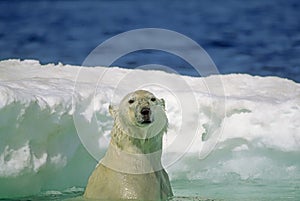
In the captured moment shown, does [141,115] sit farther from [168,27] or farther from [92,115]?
[168,27]

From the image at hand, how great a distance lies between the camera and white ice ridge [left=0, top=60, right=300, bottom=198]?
8898 millimetres

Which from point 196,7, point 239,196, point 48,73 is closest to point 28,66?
point 48,73

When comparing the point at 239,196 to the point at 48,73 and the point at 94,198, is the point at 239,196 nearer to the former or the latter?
the point at 94,198

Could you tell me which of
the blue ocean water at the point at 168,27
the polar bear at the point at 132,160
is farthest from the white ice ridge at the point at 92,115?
the blue ocean water at the point at 168,27

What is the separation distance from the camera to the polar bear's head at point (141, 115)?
26.0ft

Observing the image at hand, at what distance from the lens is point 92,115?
33.4ft

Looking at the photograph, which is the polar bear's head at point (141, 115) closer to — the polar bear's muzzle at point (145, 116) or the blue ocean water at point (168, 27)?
the polar bear's muzzle at point (145, 116)

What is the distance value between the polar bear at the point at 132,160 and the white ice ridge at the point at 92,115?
102cm

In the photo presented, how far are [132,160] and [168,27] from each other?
26.6 meters

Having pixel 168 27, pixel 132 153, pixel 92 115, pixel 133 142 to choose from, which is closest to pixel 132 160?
pixel 132 153

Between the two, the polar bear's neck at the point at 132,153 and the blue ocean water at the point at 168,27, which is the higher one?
the blue ocean water at the point at 168,27

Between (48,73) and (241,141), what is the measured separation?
10.6 ft

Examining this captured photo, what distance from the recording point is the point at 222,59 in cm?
A: 3084

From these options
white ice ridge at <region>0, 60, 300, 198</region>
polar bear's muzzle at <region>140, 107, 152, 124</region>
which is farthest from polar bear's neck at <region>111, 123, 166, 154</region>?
white ice ridge at <region>0, 60, 300, 198</region>
